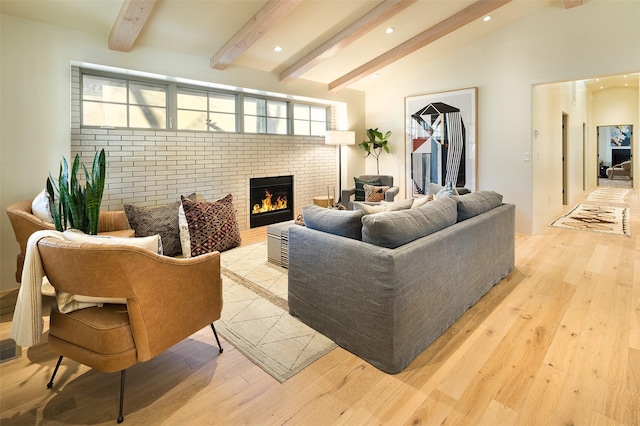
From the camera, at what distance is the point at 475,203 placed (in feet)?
9.32

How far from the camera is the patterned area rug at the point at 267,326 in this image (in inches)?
80.6

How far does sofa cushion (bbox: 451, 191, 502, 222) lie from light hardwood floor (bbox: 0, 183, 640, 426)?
0.80m

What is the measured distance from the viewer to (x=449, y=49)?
5480 mm

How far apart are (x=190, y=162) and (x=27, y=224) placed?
2.24 meters

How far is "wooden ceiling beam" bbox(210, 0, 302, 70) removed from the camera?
3.34 meters

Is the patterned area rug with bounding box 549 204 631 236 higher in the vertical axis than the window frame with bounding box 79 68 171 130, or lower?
lower

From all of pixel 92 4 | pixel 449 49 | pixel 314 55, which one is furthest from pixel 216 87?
pixel 449 49

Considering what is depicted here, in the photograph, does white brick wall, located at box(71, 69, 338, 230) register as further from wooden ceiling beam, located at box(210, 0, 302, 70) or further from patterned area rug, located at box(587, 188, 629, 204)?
patterned area rug, located at box(587, 188, 629, 204)

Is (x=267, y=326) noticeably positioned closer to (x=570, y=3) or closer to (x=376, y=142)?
(x=376, y=142)

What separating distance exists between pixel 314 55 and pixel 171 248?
318 cm

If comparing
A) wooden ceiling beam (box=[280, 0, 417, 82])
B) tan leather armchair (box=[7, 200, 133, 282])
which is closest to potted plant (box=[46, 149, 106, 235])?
tan leather armchair (box=[7, 200, 133, 282])

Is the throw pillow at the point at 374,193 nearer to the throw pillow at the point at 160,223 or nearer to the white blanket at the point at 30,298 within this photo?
the throw pillow at the point at 160,223

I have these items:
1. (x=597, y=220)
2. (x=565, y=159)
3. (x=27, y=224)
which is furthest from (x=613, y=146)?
(x=27, y=224)

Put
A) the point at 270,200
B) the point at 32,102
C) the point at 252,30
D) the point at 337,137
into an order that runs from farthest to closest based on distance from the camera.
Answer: the point at 337,137 < the point at 270,200 < the point at 252,30 < the point at 32,102
